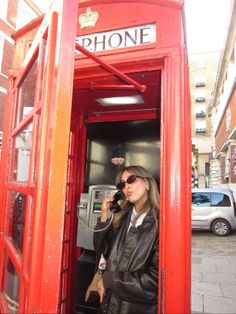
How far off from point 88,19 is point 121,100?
112 centimetres

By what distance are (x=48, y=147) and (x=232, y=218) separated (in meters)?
10.6

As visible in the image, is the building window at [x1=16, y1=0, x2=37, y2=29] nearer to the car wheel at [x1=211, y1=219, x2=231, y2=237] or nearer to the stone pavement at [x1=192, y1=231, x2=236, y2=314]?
the car wheel at [x1=211, y1=219, x2=231, y2=237]

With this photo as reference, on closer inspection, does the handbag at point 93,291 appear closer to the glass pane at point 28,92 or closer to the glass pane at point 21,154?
the glass pane at point 21,154

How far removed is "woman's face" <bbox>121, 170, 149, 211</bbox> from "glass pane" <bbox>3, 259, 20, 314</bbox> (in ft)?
3.46

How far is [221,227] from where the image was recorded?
10.5 m

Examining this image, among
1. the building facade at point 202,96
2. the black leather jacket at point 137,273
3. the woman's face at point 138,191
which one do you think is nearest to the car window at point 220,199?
the woman's face at point 138,191

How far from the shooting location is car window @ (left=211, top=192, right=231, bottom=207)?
1040 cm

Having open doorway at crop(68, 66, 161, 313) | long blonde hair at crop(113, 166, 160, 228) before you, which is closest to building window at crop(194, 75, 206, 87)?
open doorway at crop(68, 66, 161, 313)

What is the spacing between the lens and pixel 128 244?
205 cm

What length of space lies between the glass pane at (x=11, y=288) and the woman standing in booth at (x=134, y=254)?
0.72 metres

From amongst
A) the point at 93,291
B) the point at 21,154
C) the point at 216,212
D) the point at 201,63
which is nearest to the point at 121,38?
the point at 21,154

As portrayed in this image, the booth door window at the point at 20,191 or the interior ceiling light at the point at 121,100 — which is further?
the interior ceiling light at the point at 121,100

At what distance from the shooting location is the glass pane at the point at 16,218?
145 centimetres

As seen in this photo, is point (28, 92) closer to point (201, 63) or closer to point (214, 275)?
point (214, 275)
